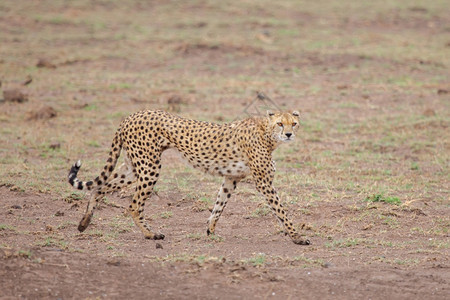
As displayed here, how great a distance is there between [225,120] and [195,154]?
18.8 ft

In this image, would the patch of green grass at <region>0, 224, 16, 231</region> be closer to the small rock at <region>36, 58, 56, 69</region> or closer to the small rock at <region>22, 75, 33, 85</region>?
the small rock at <region>22, 75, 33, 85</region>

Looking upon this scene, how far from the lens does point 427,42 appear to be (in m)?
21.1

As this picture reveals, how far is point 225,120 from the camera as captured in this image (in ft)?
44.5

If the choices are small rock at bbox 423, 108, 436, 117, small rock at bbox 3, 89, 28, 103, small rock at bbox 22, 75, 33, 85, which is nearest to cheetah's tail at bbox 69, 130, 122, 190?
small rock at bbox 3, 89, 28, 103

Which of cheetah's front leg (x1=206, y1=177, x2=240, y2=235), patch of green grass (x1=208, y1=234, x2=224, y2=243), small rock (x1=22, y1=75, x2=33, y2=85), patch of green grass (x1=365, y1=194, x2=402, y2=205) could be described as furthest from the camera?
small rock (x1=22, y1=75, x2=33, y2=85)

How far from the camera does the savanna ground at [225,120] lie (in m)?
6.46

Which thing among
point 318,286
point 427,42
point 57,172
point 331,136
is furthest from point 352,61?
point 318,286

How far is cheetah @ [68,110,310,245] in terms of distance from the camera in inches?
302

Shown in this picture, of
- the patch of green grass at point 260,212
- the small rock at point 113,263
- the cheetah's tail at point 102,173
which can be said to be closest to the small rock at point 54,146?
the cheetah's tail at point 102,173

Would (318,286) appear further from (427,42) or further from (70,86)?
(427,42)

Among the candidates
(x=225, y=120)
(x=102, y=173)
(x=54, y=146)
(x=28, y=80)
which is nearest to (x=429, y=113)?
(x=225, y=120)

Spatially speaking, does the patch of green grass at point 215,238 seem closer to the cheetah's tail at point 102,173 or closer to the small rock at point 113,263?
the cheetah's tail at point 102,173

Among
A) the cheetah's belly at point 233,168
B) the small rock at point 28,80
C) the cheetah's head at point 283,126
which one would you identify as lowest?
the small rock at point 28,80

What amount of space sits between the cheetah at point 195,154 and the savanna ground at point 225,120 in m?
0.37
